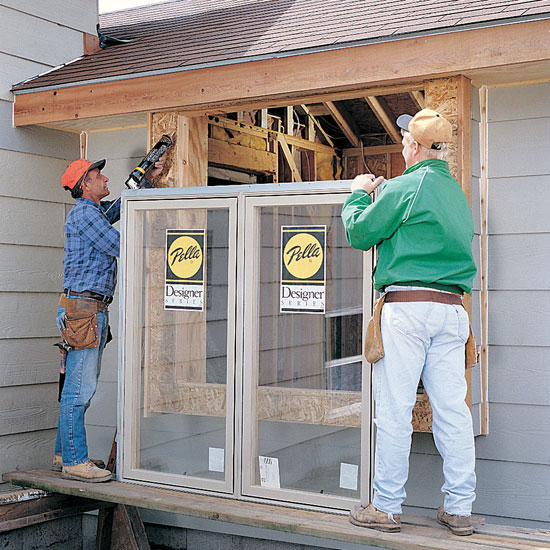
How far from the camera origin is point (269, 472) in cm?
383

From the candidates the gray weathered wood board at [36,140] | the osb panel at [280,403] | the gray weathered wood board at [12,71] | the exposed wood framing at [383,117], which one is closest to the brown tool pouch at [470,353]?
the osb panel at [280,403]

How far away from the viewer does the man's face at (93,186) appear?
4.31m

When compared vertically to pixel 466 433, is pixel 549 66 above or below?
above

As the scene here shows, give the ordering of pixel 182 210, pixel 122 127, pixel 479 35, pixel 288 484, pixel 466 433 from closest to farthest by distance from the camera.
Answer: pixel 466 433, pixel 479 35, pixel 288 484, pixel 182 210, pixel 122 127

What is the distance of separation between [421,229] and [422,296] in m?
0.27

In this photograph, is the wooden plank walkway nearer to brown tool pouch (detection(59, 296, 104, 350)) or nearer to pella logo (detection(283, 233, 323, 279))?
brown tool pouch (detection(59, 296, 104, 350))

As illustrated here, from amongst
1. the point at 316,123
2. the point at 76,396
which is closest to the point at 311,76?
the point at 76,396

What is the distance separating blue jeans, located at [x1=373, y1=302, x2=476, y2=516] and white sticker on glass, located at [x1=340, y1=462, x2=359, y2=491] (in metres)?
0.35

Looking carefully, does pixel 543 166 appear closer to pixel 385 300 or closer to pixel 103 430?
pixel 385 300

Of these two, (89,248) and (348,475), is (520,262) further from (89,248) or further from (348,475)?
(89,248)

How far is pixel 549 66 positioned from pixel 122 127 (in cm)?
270

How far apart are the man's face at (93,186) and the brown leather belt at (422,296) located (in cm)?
188

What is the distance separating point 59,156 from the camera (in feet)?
17.2

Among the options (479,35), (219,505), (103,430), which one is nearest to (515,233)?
(479,35)
